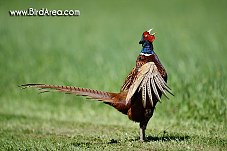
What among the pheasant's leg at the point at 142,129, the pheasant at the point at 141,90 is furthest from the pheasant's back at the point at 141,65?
the pheasant's leg at the point at 142,129

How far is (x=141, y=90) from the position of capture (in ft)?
21.9

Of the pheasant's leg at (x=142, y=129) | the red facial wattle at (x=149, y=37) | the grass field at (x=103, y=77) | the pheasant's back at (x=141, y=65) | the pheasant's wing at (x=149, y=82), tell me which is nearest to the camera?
the pheasant's wing at (x=149, y=82)

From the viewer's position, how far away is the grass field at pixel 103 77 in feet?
25.5

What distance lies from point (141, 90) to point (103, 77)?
16.9 ft

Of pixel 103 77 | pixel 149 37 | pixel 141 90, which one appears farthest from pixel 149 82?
pixel 103 77

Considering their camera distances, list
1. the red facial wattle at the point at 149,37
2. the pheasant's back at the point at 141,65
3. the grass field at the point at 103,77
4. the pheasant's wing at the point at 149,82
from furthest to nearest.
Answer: the grass field at the point at 103,77 → the red facial wattle at the point at 149,37 → the pheasant's back at the point at 141,65 → the pheasant's wing at the point at 149,82

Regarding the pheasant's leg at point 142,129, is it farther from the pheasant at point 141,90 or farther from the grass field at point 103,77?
the grass field at point 103,77

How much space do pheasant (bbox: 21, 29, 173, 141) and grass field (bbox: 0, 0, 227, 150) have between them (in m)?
0.46

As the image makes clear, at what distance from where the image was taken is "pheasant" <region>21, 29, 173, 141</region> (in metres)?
6.55

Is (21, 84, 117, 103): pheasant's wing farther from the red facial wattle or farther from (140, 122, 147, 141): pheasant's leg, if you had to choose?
the red facial wattle

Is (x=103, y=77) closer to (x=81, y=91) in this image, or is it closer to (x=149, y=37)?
(x=149, y=37)

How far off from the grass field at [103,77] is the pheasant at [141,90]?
18.3 inches

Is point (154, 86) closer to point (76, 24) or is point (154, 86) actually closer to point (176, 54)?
point (176, 54)

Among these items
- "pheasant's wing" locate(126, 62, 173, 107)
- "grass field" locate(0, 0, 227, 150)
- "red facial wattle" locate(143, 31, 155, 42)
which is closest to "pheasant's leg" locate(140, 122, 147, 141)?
"grass field" locate(0, 0, 227, 150)
